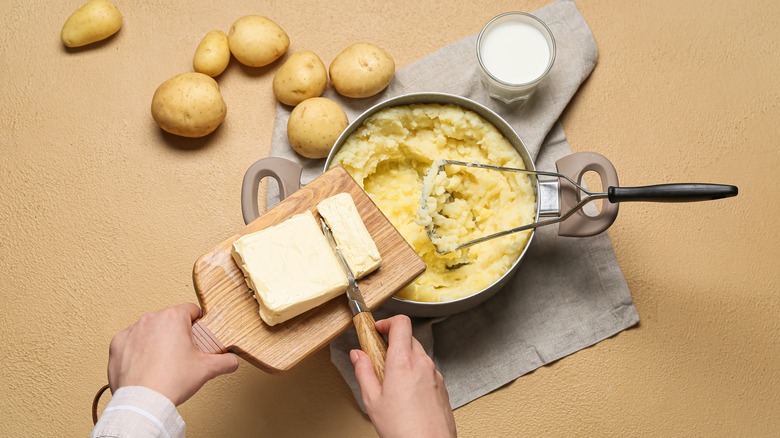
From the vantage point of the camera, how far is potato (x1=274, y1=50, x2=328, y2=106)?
1.37m

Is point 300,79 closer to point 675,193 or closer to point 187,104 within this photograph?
point 187,104

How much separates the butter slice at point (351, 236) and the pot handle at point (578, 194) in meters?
0.41

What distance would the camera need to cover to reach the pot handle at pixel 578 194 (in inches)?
47.8

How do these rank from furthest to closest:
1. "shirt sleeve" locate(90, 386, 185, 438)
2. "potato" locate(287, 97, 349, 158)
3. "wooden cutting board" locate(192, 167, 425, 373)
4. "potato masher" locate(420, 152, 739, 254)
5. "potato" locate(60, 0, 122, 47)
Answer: "potato" locate(60, 0, 122, 47), "potato" locate(287, 97, 349, 158), "potato masher" locate(420, 152, 739, 254), "wooden cutting board" locate(192, 167, 425, 373), "shirt sleeve" locate(90, 386, 185, 438)

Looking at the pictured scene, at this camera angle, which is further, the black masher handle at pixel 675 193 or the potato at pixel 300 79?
the potato at pixel 300 79

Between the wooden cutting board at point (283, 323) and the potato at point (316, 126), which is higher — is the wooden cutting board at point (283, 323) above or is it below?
below

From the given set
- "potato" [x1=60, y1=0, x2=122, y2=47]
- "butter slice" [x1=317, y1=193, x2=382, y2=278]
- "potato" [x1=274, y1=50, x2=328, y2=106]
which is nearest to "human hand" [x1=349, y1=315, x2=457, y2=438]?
"butter slice" [x1=317, y1=193, x2=382, y2=278]

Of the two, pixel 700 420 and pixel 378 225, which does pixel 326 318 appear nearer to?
pixel 378 225

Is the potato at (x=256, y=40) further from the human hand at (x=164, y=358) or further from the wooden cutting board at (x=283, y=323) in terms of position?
the human hand at (x=164, y=358)

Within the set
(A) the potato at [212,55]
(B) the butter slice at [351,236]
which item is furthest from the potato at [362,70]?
(B) the butter slice at [351,236]

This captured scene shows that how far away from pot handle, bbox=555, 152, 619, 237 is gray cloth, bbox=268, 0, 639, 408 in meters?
0.11

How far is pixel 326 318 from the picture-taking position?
1.08m

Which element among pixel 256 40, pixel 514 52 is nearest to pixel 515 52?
pixel 514 52

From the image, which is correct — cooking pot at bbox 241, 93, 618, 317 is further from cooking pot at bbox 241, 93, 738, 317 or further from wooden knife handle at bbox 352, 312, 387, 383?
wooden knife handle at bbox 352, 312, 387, 383
